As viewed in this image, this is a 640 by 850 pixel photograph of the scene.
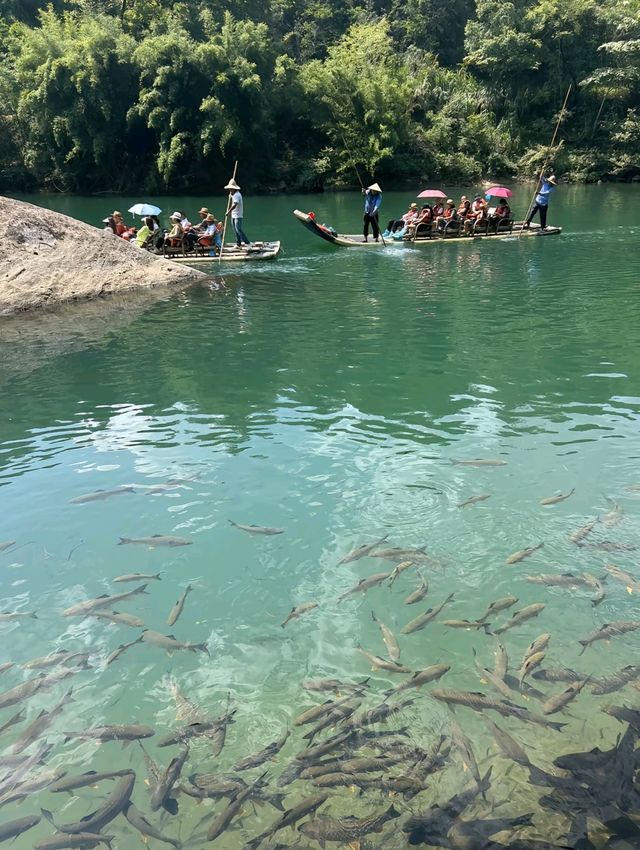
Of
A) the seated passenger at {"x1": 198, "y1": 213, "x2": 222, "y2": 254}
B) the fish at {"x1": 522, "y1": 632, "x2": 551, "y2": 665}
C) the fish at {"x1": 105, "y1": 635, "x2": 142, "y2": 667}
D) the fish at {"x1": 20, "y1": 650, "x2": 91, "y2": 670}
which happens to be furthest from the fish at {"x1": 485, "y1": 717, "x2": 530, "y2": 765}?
the seated passenger at {"x1": 198, "y1": 213, "x2": 222, "y2": 254}

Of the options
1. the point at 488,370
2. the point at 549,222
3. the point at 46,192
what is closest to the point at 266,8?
the point at 46,192

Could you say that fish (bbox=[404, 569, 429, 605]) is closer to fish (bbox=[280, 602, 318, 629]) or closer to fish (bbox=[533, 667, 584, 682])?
fish (bbox=[280, 602, 318, 629])

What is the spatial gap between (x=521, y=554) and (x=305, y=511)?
2.15 m

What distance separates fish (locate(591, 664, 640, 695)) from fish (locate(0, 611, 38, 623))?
14.1ft

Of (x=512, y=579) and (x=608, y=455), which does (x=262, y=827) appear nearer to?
(x=512, y=579)

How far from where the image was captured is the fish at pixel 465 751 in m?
3.97

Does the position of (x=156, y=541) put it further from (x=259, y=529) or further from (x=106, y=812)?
(x=106, y=812)

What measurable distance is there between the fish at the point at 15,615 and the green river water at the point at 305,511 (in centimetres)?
6

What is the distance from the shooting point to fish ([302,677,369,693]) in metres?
4.71

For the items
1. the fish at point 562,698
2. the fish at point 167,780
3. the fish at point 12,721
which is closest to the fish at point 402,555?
the fish at point 562,698

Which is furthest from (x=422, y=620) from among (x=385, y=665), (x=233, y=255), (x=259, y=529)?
(x=233, y=255)

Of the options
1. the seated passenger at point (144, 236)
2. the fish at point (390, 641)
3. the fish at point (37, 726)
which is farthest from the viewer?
the seated passenger at point (144, 236)

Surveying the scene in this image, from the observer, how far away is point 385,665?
4875mm

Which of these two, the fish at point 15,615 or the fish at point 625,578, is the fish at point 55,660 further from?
the fish at point 625,578
